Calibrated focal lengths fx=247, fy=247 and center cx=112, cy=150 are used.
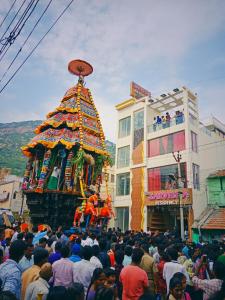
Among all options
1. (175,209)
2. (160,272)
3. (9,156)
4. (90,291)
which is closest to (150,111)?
(175,209)

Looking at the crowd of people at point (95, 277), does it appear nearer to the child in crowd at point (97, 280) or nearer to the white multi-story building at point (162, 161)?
the child in crowd at point (97, 280)

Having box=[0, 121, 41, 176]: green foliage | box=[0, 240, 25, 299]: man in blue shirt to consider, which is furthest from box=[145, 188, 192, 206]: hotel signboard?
box=[0, 121, 41, 176]: green foliage

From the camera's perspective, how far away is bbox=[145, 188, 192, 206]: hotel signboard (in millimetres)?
20531

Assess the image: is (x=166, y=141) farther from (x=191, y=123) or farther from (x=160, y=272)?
(x=160, y=272)

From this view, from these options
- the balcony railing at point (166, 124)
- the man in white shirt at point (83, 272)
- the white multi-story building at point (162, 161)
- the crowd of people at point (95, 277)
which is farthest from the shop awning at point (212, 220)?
the man in white shirt at point (83, 272)

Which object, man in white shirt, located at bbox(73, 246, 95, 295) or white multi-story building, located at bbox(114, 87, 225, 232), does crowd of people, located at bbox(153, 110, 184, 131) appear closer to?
white multi-story building, located at bbox(114, 87, 225, 232)

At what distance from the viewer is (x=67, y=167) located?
53.0ft

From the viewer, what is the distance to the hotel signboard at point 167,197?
2053 cm

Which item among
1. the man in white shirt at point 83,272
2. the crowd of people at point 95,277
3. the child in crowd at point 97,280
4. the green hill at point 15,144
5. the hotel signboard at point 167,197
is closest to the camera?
the crowd of people at point 95,277

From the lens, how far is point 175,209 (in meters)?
22.7

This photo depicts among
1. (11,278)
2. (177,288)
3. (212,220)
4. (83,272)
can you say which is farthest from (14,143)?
(177,288)

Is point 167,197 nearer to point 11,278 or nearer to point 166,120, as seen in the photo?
point 166,120

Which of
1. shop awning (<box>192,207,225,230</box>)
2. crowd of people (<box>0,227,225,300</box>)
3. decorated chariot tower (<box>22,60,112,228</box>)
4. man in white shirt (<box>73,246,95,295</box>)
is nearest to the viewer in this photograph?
crowd of people (<box>0,227,225,300</box>)

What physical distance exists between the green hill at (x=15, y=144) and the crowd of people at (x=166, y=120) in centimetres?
1712
